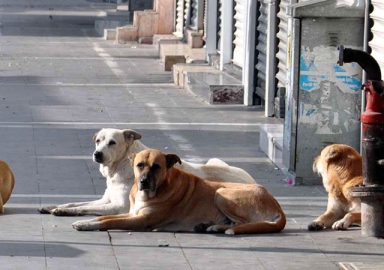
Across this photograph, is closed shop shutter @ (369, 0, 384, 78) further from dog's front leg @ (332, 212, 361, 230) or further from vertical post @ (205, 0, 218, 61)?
vertical post @ (205, 0, 218, 61)

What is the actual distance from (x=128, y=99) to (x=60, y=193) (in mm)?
6980

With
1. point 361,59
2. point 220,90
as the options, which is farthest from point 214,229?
point 220,90

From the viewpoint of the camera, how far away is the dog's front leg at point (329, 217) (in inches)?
322

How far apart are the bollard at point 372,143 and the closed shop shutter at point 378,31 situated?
9.06ft

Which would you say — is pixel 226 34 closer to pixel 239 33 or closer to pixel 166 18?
pixel 239 33

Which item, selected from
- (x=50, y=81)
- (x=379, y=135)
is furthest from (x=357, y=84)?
(x=50, y=81)

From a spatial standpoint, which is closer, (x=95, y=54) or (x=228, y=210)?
(x=228, y=210)

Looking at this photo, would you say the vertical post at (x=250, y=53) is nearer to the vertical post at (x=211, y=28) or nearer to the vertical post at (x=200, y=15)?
the vertical post at (x=211, y=28)

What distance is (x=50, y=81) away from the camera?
18.6 metres

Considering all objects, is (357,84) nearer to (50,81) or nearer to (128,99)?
(128,99)

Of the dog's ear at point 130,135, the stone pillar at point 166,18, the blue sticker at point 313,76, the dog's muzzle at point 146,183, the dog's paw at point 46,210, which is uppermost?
the stone pillar at point 166,18

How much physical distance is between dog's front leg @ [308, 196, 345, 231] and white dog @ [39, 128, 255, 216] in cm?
100

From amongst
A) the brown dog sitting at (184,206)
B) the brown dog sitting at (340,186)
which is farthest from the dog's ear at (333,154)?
the brown dog sitting at (184,206)

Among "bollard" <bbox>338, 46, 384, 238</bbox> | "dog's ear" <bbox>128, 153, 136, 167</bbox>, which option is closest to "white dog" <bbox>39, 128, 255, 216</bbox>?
"dog's ear" <bbox>128, 153, 136, 167</bbox>
